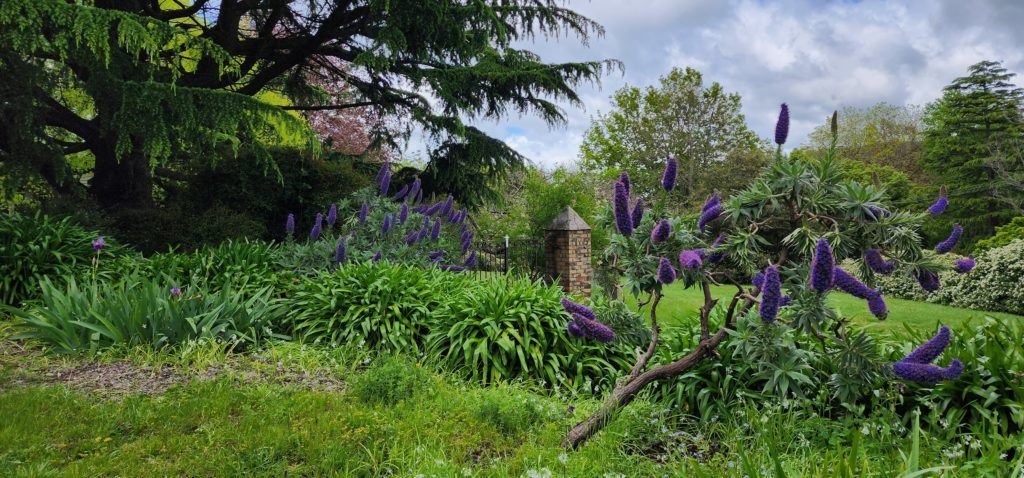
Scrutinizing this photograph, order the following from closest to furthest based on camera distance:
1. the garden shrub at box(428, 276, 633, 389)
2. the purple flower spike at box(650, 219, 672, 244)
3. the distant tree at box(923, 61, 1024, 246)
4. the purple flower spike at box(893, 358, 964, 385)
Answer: the purple flower spike at box(893, 358, 964, 385) < the purple flower spike at box(650, 219, 672, 244) < the garden shrub at box(428, 276, 633, 389) < the distant tree at box(923, 61, 1024, 246)

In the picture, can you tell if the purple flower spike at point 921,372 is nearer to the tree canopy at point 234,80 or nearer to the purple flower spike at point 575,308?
the purple flower spike at point 575,308

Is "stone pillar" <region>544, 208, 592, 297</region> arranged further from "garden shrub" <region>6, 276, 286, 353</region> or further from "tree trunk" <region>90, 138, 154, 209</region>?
"tree trunk" <region>90, 138, 154, 209</region>

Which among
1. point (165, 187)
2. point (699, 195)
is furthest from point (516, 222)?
point (699, 195)

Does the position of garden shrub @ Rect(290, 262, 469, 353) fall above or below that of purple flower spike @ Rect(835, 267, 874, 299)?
below

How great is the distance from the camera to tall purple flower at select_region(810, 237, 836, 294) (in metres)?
2.24

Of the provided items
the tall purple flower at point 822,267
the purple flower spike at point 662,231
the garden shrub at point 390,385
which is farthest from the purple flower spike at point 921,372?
the garden shrub at point 390,385

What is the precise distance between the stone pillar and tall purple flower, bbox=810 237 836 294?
6.33 meters

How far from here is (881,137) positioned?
87.2ft

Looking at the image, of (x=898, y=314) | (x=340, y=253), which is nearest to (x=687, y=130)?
(x=898, y=314)

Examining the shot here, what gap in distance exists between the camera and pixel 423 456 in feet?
8.86

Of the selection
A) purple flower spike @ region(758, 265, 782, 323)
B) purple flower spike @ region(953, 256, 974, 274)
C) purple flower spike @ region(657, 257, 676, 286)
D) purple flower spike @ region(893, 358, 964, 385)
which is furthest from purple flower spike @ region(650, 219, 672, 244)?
purple flower spike @ region(953, 256, 974, 274)

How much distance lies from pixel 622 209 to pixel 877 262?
1300 mm

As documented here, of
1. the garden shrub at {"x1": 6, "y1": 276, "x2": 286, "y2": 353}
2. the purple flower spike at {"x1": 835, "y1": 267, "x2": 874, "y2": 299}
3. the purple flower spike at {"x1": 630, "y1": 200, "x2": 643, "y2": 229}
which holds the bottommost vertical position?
the garden shrub at {"x1": 6, "y1": 276, "x2": 286, "y2": 353}

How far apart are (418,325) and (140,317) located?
7.78 ft
